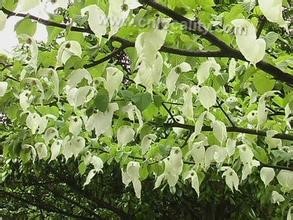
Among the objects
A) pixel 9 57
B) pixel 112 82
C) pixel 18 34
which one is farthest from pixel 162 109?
pixel 18 34

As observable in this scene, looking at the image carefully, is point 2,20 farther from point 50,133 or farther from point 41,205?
point 41,205

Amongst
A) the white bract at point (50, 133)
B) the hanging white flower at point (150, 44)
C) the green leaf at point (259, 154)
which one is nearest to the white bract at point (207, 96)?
the hanging white flower at point (150, 44)

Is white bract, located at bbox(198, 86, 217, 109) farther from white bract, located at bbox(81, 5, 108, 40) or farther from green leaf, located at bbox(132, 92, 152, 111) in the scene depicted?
white bract, located at bbox(81, 5, 108, 40)

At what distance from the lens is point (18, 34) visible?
40.3 inches

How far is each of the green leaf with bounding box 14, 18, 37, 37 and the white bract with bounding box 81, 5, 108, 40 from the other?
12cm

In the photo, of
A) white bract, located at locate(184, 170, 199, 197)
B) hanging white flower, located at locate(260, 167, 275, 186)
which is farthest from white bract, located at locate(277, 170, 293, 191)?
white bract, located at locate(184, 170, 199, 197)

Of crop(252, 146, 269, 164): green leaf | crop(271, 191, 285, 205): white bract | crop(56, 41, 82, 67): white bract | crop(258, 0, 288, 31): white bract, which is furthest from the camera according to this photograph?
crop(271, 191, 285, 205): white bract

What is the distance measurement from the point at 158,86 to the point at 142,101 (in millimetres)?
644

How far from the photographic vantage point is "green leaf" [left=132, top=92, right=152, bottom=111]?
4.06 ft

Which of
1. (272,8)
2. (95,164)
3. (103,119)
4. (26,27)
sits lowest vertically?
(95,164)

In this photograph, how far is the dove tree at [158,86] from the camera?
3.15 ft

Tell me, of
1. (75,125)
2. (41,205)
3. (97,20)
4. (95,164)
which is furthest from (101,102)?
(41,205)

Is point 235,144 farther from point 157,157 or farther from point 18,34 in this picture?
point 18,34

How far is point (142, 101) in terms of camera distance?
125 centimetres
